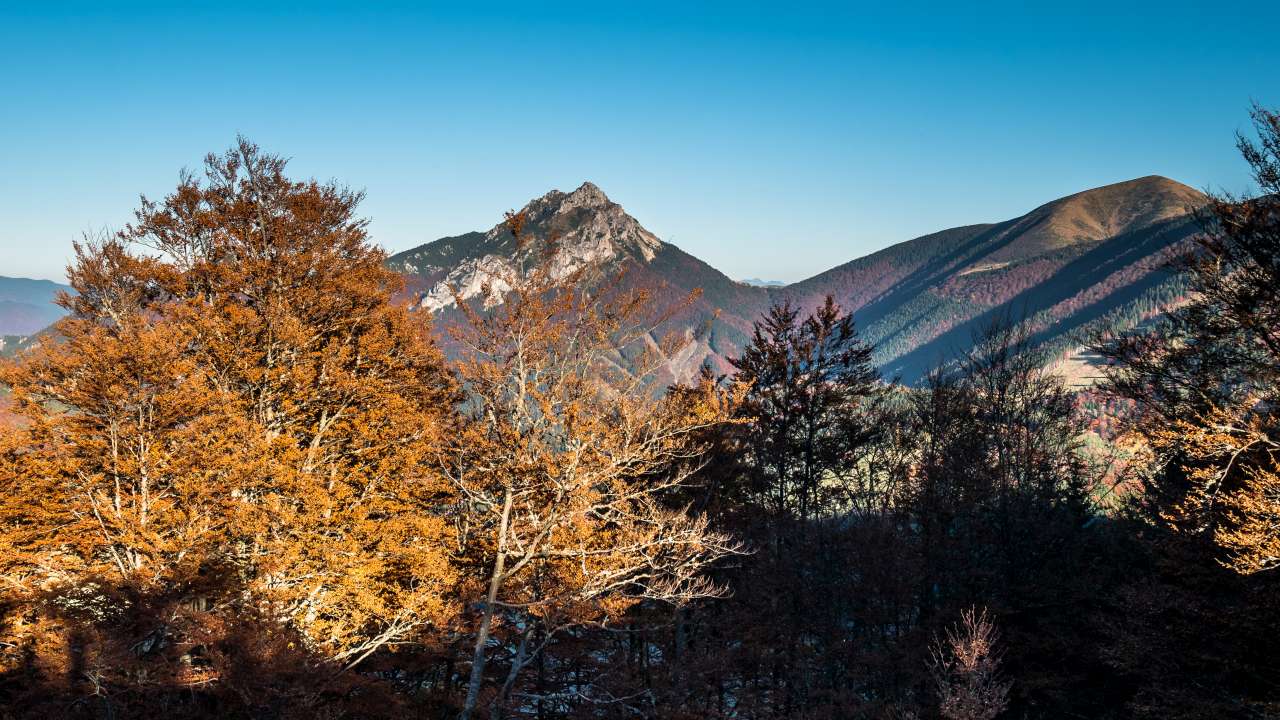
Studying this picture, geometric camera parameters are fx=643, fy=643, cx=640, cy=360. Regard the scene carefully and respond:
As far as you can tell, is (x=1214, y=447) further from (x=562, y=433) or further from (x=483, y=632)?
(x=483, y=632)

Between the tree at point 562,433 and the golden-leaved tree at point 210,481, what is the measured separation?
2.07 meters

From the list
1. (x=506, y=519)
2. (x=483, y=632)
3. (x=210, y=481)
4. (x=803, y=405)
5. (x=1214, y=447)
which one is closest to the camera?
(x=1214, y=447)

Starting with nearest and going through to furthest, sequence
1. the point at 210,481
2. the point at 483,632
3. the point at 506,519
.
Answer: the point at 483,632 → the point at 506,519 → the point at 210,481

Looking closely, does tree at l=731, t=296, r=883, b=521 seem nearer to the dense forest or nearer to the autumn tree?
the dense forest

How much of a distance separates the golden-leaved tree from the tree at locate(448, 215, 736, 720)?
6.79 feet

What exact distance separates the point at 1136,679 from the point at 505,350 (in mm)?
24744

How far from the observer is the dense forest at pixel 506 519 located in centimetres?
1431

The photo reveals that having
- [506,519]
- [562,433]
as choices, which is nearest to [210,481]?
[506,519]

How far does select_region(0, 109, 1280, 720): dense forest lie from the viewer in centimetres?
1431

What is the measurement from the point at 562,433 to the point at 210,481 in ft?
30.3

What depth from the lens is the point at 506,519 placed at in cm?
1532

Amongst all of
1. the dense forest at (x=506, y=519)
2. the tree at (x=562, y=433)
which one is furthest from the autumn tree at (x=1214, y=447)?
the tree at (x=562, y=433)

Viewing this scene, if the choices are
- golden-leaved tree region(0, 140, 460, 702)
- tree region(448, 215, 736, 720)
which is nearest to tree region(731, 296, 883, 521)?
tree region(448, 215, 736, 720)

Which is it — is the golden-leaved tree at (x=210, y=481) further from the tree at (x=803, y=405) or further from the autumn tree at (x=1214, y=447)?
the autumn tree at (x=1214, y=447)
